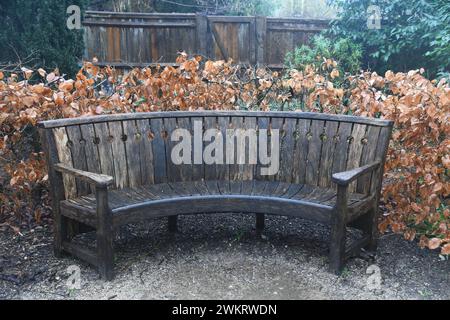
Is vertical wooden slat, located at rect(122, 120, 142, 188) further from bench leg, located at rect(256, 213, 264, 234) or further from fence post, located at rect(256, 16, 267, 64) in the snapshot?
fence post, located at rect(256, 16, 267, 64)

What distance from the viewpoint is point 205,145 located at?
13.0 ft

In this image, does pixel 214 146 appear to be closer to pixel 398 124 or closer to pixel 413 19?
pixel 398 124

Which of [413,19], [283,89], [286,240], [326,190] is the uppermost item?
[413,19]

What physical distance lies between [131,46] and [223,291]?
8.69 metres

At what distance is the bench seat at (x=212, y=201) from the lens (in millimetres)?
3189

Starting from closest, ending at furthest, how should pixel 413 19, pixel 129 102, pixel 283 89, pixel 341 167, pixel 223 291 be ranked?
pixel 223 291
pixel 341 167
pixel 129 102
pixel 283 89
pixel 413 19

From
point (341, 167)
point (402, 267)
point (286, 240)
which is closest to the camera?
point (402, 267)

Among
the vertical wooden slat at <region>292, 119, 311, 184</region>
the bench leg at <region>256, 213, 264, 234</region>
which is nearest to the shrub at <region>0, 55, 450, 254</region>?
the vertical wooden slat at <region>292, 119, 311, 184</region>

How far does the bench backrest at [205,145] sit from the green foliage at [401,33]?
4533 mm

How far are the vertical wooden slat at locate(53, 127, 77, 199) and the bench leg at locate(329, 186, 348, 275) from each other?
1.81m

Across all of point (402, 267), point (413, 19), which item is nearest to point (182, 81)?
point (402, 267)

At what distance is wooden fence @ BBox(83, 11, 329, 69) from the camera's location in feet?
34.9

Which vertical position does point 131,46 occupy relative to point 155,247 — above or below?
above

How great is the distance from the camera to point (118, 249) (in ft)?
12.1
